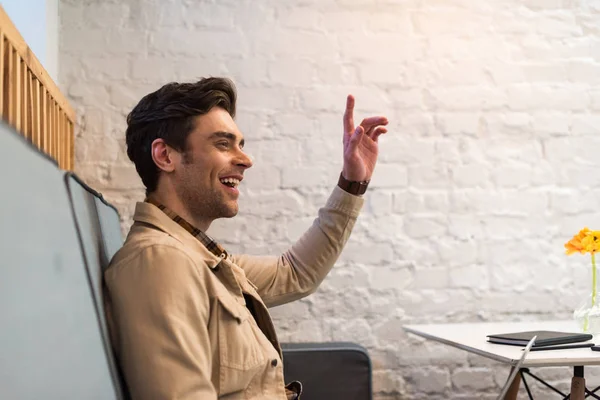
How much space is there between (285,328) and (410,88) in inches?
41.8

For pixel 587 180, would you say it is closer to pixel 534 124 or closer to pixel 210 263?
pixel 534 124

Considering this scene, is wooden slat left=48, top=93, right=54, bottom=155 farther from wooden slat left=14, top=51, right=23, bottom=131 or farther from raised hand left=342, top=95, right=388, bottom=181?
raised hand left=342, top=95, right=388, bottom=181

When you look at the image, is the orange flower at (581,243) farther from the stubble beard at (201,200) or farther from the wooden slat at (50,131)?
the wooden slat at (50,131)

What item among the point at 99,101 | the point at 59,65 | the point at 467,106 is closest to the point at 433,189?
the point at 467,106

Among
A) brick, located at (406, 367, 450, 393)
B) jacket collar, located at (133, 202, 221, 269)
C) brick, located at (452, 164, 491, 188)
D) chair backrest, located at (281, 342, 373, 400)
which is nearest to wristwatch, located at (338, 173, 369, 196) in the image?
jacket collar, located at (133, 202, 221, 269)

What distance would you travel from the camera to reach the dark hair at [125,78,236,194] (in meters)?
1.52

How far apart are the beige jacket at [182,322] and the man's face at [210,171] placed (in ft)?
0.41

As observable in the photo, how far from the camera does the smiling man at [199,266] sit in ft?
3.51

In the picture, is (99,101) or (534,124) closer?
(99,101)

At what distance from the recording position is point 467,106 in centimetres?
267

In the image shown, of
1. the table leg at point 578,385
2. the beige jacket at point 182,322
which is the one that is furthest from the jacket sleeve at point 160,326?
the table leg at point 578,385

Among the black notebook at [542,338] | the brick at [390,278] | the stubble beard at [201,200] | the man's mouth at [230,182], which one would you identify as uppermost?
the man's mouth at [230,182]

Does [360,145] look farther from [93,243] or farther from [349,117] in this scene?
[93,243]

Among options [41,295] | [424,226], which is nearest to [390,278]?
[424,226]
